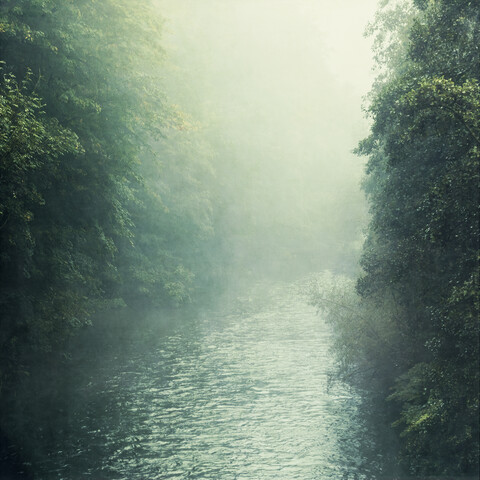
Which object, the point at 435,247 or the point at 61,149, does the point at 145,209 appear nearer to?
the point at 61,149

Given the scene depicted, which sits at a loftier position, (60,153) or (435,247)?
(60,153)

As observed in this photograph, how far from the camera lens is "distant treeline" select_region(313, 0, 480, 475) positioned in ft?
43.7

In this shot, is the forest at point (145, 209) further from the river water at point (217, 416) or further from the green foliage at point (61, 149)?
the river water at point (217, 416)

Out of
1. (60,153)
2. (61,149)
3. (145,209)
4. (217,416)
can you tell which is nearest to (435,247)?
(217,416)

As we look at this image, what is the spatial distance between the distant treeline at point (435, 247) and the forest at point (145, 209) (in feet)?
0.18

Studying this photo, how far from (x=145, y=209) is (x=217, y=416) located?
23.4 m

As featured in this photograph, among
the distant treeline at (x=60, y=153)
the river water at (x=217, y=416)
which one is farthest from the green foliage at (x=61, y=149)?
the river water at (x=217, y=416)

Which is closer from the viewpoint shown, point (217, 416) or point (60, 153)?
point (60, 153)

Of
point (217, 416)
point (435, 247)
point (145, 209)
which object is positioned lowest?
point (217, 416)

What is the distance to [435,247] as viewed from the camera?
624 inches

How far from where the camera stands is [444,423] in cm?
1496

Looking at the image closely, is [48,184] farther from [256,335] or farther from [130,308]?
[130,308]

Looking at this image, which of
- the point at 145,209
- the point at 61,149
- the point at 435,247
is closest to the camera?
the point at 435,247

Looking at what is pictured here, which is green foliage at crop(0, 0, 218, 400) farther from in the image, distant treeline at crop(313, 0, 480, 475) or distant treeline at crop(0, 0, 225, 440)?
distant treeline at crop(313, 0, 480, 475)
